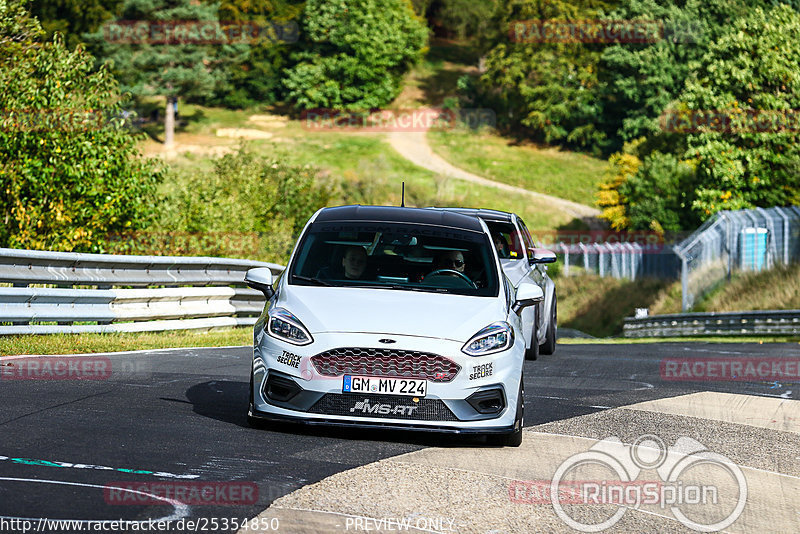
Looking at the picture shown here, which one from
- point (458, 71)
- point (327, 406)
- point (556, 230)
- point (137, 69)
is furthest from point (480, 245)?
point (458, 71)

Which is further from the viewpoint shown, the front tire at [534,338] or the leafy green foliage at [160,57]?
the leafy green foliage at [160,57]

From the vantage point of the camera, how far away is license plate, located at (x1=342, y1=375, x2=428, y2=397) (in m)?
7.82

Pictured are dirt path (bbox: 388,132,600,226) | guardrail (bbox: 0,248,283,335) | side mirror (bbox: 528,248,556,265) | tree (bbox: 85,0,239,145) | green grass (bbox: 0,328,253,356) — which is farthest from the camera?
tree (bbox: 85,0,239,145)

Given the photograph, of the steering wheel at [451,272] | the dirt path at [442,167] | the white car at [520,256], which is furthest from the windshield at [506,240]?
the dirt path at [442,167]

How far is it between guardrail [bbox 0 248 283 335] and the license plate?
686cm

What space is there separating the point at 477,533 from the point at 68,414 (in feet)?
13.1

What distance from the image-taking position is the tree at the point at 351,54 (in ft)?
354

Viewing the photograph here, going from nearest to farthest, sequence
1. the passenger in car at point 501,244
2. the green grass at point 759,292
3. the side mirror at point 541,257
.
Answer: the side mirror at point 541,257 → the passenger in car at point 501,244 → the green grass at point 759,292

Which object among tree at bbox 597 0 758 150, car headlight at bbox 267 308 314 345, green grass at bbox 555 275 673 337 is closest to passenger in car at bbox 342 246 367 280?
car headlight at bbox 267 308 314 345

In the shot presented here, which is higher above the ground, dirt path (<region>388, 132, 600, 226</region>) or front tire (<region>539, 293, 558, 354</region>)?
front tire (<region>539, 293, 558, 354</region>)

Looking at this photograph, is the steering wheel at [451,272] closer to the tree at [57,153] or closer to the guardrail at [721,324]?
the tree at [57,153]

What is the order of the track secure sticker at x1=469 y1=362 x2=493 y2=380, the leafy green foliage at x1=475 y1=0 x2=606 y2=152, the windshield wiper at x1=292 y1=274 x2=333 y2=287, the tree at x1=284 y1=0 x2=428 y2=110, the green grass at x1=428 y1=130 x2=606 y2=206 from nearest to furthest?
the track secure sticker at x1=469 y1=362 x2=493 y2=380 → the windshield wiper at x1=292 y1=274 x2=333 y2=287 → the green grass at x1=428 y1=130 x2=606 y2=206 → the leafy green foliage at x1=475 y1=0 x2=606 y2=152 → the tree at x1=284 y1=0 x2=428 y2=110

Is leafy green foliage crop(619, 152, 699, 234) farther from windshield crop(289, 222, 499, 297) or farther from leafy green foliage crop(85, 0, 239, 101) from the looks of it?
windshield crop(289, 222, 499, 297)

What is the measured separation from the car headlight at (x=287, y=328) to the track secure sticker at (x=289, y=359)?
87 millimetres
